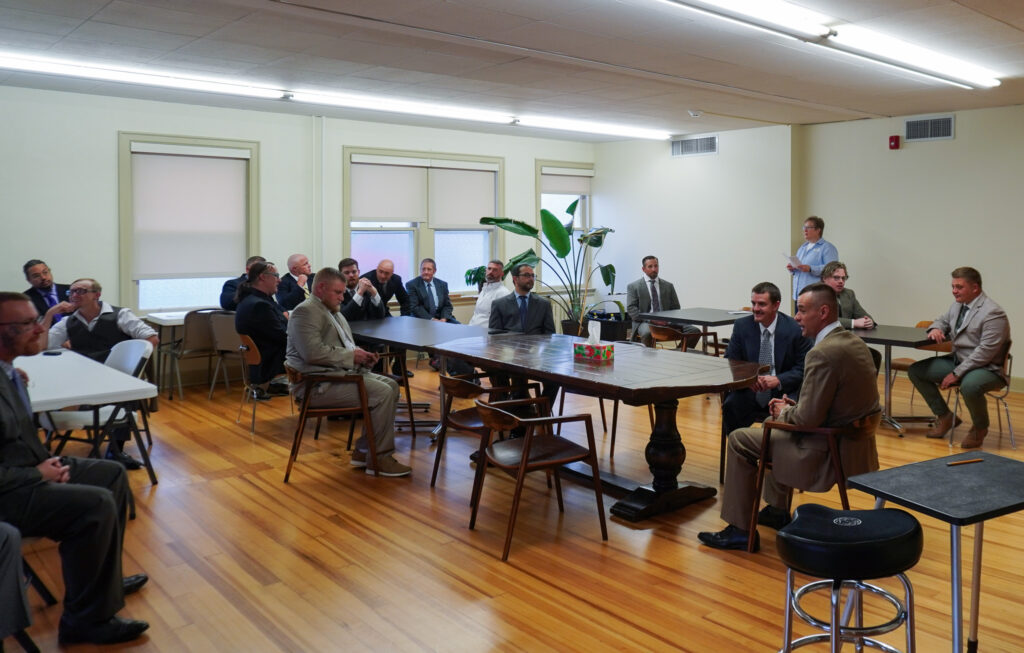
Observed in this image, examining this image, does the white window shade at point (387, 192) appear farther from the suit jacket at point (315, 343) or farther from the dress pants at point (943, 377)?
the dress pants at point (943, 377)

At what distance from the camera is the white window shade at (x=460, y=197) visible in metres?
9.91

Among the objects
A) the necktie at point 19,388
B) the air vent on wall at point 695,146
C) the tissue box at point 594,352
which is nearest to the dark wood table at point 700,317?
the tissue box at point 594,352

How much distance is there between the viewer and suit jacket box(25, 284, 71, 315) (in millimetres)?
6703

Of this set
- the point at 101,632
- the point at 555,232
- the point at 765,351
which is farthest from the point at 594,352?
the point at 555,232

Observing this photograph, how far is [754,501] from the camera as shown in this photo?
3.88 metres

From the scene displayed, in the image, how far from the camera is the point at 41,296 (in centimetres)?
683

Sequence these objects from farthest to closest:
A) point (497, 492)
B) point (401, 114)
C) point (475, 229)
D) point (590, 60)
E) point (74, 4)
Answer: point (475, 229) < point (401, 114) < point (590, 60) < point (497, 492) < point (74, 4)

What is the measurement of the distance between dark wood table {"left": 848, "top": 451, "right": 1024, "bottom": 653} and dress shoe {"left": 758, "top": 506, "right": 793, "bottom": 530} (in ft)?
4.73

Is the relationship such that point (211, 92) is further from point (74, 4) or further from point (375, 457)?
point (375, 457)

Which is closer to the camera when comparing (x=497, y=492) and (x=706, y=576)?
(x=706, y=576)

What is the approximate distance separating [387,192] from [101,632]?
272 inches

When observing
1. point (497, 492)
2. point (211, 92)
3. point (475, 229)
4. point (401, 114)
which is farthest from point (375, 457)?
point (475, 229)

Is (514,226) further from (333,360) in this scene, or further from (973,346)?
(973,346)

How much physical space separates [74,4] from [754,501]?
13.7 ft
